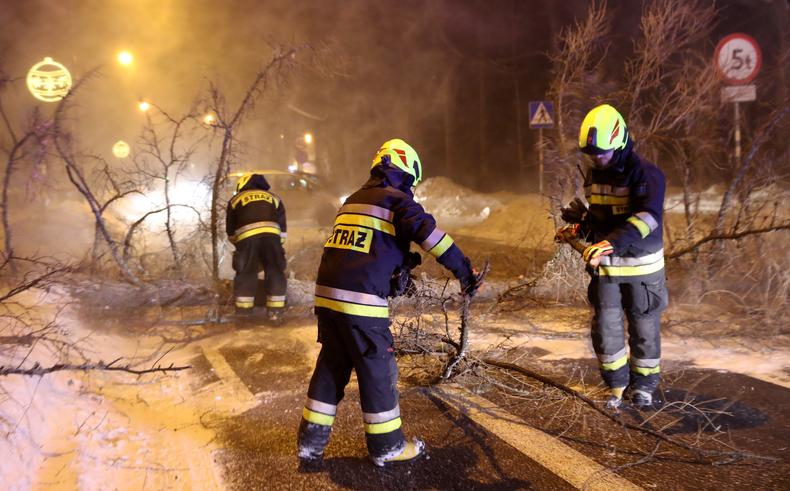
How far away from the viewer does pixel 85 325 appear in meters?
5.33

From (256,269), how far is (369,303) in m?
3.47

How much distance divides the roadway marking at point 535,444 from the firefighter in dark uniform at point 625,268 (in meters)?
0.65

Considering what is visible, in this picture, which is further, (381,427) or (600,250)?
(600,250)

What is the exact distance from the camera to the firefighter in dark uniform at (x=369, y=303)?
2.78 meters

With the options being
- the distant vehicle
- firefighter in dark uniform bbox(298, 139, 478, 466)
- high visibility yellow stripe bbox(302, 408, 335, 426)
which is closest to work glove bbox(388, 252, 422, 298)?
firefighter in dark uniform bbox(298, 139, 478, 466)

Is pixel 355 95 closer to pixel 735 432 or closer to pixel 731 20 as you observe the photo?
pixel 731 20

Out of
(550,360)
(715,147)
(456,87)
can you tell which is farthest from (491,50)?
(550,360)

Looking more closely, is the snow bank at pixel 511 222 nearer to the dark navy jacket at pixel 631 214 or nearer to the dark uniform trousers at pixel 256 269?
the dark uniform trousers at pixel 256 269

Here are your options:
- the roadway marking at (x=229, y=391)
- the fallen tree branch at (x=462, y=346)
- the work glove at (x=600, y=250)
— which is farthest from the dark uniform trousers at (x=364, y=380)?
the work glove at (x=600, y=250)

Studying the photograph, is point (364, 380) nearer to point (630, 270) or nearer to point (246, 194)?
point (630, 270)

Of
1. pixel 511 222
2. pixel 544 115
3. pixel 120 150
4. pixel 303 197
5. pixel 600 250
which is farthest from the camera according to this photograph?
pixel 120 150

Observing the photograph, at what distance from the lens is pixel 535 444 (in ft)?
9.86

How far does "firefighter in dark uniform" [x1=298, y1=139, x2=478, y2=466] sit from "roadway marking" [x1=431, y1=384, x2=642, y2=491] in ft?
1.91

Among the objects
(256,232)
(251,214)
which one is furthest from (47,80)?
(256,232)
